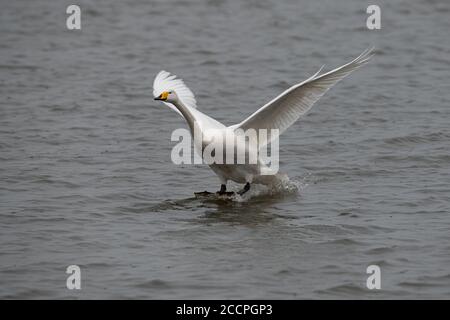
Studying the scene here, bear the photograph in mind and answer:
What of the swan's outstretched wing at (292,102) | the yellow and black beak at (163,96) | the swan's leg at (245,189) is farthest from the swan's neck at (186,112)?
the swan's leg at (245,189)

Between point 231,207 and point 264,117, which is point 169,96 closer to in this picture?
point 264,117

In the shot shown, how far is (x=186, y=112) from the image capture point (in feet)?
39.1

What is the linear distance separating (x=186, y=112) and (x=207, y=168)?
213cm

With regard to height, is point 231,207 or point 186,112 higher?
point 186,112

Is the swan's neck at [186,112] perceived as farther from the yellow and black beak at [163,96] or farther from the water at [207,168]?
the water at [207,168]

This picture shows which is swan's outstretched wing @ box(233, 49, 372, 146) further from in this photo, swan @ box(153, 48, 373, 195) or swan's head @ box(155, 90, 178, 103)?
swan's head @ box(155, 90, 178, 103)

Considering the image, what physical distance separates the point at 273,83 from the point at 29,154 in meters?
6.28

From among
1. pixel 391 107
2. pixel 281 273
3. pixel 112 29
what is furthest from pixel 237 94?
pixel 281 273

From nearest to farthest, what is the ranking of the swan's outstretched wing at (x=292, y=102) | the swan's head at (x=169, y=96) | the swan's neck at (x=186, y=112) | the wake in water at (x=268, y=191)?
the swan's outstretched wing at (x=292, y=102) → the swan's neck at (x=186, y=112) → the swan's head at (x=169, y=96) → the wake in water at (x=268, y=191)

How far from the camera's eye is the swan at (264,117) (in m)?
11.5

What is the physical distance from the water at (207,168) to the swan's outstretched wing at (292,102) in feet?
3.55

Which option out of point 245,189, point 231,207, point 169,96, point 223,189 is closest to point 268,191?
point 245,189
